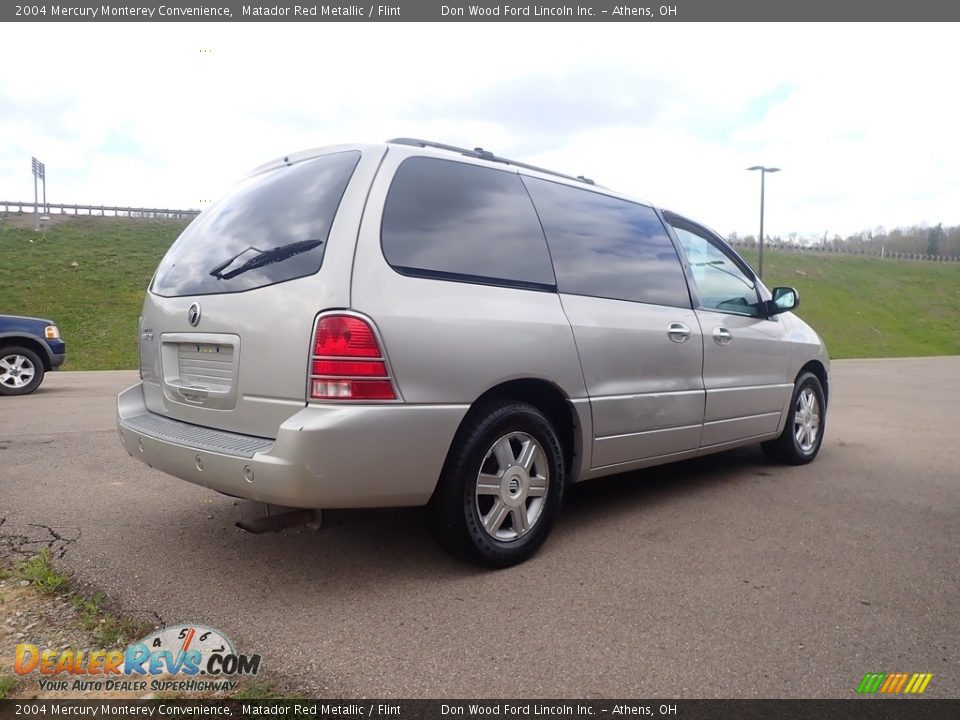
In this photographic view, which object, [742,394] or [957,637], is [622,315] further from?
[957,637]

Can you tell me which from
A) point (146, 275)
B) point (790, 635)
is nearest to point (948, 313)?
point (146, 275)

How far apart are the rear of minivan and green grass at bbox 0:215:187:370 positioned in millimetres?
18335

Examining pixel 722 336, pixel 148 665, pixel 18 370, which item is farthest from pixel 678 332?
pixel 18 370

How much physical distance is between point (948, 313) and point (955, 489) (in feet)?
173

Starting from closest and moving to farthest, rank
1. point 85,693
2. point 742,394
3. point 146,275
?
point 85,693
point 742,394
point 146,275

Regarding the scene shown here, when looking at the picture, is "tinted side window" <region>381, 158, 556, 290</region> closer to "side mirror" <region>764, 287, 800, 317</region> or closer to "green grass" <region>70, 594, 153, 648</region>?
"green grass" <region>70, 594, 153, 648</region>

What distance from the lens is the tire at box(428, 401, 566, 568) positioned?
125 inches

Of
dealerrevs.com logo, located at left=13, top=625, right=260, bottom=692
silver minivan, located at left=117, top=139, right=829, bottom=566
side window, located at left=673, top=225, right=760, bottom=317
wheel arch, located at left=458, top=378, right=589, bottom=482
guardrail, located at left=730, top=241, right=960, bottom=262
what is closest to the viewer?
dealerrevs.com logo, located at left=13, top=625, right=260, bottom=692

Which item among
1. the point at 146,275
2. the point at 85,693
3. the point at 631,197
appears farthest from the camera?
the point at 146,275

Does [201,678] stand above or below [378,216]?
below

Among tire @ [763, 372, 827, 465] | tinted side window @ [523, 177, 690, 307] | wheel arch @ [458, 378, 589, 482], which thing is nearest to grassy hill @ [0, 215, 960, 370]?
tire @ [763, 372, 827, 465]

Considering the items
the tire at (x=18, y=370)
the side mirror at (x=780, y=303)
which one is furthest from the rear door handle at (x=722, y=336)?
the tire at (x=18, y=370)

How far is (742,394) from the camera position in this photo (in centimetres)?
498

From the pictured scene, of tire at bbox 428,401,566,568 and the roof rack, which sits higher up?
the roof rack
